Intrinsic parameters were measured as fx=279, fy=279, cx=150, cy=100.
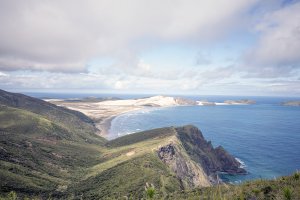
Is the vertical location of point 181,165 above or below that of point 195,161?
above

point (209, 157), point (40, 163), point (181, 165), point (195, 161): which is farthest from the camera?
point (209, 157)

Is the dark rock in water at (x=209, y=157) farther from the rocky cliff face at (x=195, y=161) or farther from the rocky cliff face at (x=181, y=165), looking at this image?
the rocky cliff face at (x=181, y=165)

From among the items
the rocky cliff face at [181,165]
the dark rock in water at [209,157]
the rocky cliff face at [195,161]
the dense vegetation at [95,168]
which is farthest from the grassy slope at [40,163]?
the dark rock in water at [209,157]

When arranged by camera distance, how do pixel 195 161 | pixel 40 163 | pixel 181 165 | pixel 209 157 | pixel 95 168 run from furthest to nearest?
1. pixel 209 157
2. pixel 195 161
3. pixel 181 165
4. pixel 95 168
5. pixel 40 163

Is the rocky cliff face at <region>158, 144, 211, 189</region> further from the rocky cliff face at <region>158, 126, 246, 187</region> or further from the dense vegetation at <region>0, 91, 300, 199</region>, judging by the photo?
the dense vegetation at <region>0, 91, 300, 199</region>

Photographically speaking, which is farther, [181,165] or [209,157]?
[209,157]

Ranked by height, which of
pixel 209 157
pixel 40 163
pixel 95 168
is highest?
pixel 40 163

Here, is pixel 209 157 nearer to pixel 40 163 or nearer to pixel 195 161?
pixel 195 161

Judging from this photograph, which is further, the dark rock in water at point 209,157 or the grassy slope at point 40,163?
the dark rock in water at point 209,157

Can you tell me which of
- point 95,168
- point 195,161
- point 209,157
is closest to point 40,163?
point 95,168
